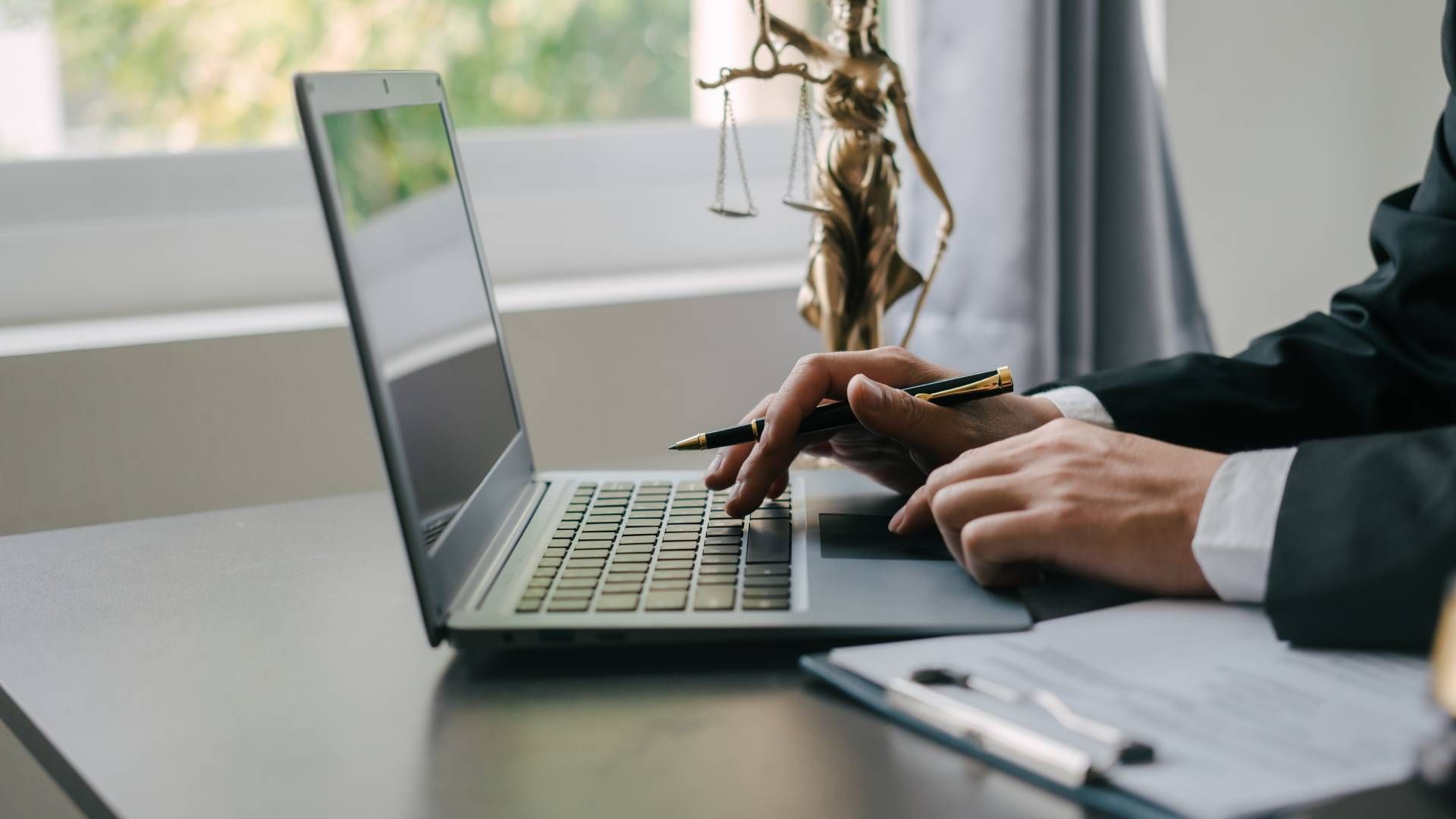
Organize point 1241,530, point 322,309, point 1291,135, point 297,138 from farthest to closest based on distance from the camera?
1. point 1291,135
2. point 297,138
3. point 322,309
4. point 1241,530

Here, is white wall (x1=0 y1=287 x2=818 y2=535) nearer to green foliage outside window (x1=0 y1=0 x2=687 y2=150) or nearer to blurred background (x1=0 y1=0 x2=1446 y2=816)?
blurred background (x1=0 y1=0 x2=1446 y2=816)

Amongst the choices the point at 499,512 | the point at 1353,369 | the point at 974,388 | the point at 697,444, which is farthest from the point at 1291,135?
the point at 499,512

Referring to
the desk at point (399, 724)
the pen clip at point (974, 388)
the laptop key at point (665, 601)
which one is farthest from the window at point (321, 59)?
the laptop key at point (665, 601)

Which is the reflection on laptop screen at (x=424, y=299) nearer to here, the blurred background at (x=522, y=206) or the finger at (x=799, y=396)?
the finger at (x=799, y=396)

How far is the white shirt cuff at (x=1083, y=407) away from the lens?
90 centimetres

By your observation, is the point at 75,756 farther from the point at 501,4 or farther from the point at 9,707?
the point at 501,4

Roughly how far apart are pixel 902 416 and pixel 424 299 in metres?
0.29

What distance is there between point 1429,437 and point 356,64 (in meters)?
1.50

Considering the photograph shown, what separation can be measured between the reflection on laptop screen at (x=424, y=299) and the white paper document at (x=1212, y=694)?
238mm

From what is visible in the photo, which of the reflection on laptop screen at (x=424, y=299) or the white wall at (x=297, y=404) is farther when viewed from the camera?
the white wall at (x=297, y=404)

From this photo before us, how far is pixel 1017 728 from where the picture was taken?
0.48m

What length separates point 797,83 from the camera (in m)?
1.92

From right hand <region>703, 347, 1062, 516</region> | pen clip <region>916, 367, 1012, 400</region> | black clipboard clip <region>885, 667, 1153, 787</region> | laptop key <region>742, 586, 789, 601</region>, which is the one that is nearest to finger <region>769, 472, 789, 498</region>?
right hand <region>703, 347, 1062, 516</region>

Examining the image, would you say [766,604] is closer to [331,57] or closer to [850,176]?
[850,176]
